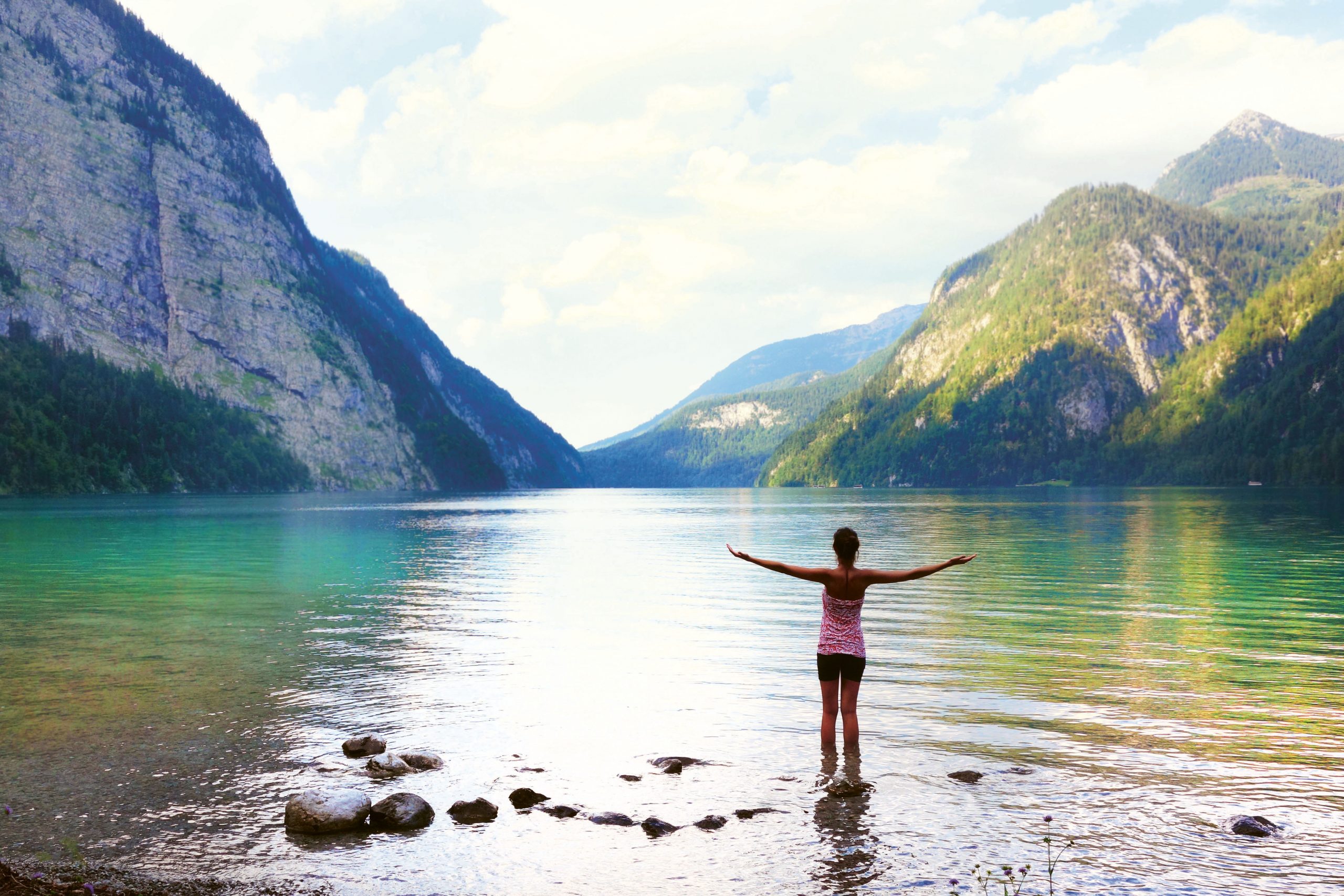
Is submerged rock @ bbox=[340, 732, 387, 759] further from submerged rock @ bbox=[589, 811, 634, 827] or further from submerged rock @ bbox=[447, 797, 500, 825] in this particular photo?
submerged rock @ bbox=[589, 811, 634, 827]

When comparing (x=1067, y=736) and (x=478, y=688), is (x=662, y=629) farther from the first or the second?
(x=1067, y=736)

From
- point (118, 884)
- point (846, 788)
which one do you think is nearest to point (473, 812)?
point (118, 884)

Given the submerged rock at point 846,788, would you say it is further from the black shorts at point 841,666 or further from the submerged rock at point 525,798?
the submerged rock at point 525,798

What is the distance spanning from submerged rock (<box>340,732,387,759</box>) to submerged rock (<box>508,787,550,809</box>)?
3.91 meters

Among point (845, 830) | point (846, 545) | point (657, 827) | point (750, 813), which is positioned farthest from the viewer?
point (846, 545)

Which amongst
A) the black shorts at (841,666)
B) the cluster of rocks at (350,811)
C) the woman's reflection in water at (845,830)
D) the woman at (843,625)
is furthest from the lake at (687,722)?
the black shorts at (841,666)

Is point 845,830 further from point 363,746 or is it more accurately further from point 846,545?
point 363,746

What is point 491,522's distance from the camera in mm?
118312

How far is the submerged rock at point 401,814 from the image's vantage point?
13172mm

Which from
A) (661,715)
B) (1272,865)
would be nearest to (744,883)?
(1272,865)

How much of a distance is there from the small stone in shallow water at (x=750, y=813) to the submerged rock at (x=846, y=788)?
111cm

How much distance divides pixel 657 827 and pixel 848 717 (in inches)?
203

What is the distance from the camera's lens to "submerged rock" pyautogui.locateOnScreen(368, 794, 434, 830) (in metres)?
13.2

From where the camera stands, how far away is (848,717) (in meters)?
16.8
